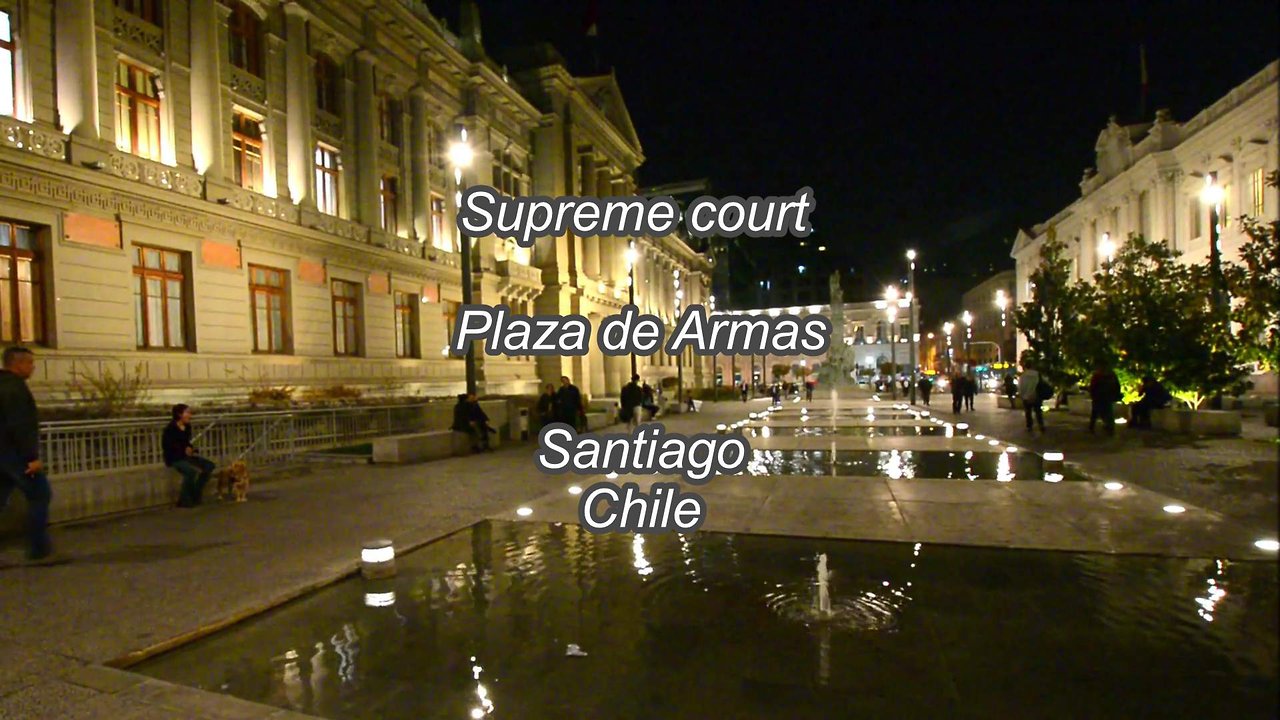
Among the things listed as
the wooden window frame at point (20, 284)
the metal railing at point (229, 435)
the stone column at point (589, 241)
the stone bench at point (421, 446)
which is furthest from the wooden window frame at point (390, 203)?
the stone column at point (589, 241)

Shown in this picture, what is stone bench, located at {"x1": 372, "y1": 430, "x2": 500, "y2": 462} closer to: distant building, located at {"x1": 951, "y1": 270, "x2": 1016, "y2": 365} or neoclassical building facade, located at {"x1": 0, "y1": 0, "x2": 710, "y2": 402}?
neoclassical building facade, located at {"x1": 0, "y1": 0, "x2": 710, "y2": 402}

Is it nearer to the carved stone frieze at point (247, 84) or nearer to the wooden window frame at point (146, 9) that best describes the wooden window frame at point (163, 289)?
the carved stone frieze at point (247, 84)

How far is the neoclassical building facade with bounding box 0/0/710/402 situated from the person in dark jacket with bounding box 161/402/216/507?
25.9 feet

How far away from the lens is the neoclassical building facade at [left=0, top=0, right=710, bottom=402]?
55.9 feet

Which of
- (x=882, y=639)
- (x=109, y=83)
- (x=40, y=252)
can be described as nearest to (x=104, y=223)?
(x=40, y=252)

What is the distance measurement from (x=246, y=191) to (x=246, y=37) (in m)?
5.45

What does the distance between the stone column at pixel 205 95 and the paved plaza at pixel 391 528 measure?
11.4 meters

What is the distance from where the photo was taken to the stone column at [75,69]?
17.4 meters

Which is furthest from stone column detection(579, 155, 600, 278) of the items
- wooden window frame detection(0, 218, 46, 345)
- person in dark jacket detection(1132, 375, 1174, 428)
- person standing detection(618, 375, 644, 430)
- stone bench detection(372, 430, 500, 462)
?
wooden window frame detection(0, 218, 46, 345)

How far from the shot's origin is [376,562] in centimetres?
729

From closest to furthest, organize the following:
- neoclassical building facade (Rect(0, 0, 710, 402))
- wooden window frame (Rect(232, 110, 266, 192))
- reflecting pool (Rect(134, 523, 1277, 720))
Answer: reflecting pool (Rect(134, 523, 1277, 720))
neoclassical building facade (Rect(0, 0, 710, 402))
wooden window frame (Rect(232, 110, 266, 192))

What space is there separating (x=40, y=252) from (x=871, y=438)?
830 inches

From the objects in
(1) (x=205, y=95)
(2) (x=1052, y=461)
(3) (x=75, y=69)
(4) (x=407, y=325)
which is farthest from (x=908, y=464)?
(4) (x=407, y=325)

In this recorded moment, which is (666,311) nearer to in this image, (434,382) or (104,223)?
(434,382)
